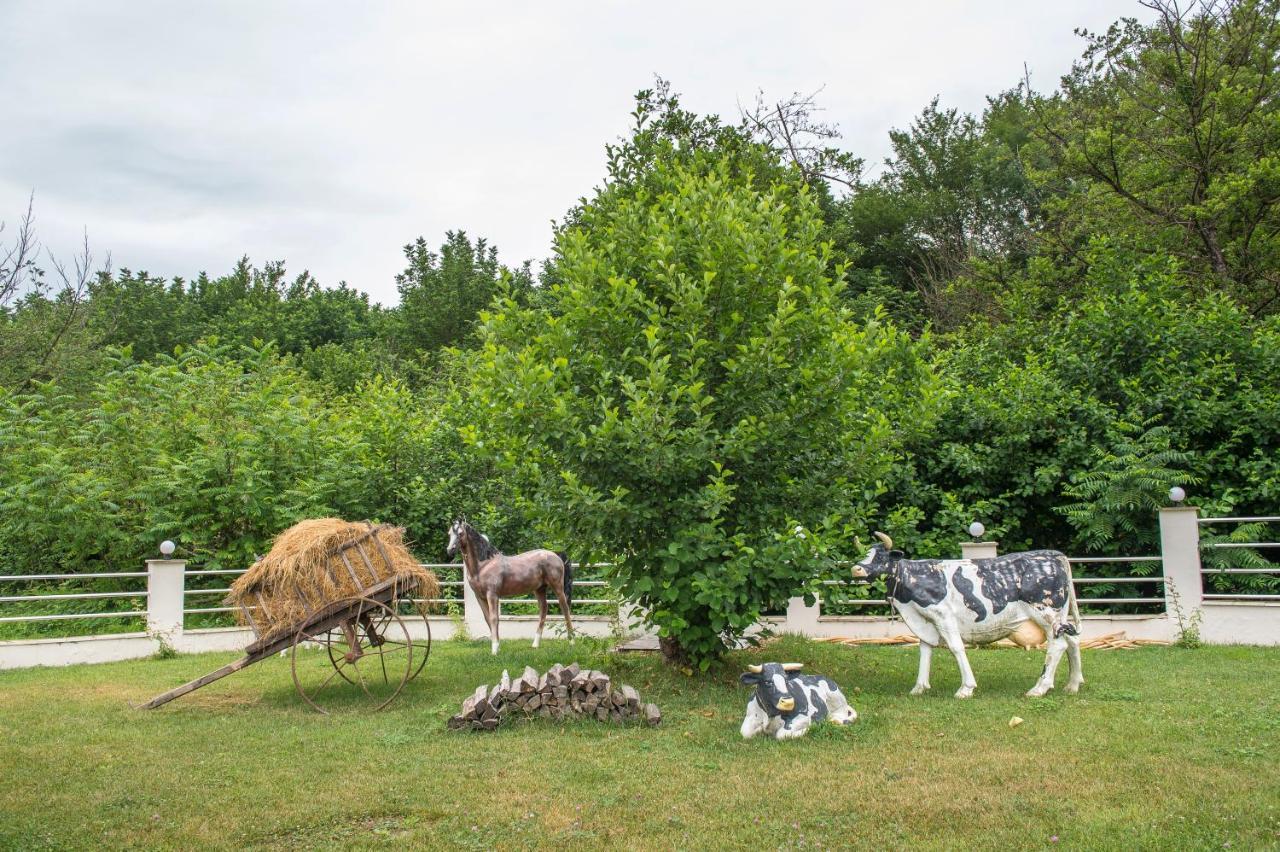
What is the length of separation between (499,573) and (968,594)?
613cm

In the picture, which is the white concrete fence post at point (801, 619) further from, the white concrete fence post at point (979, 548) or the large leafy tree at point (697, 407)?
the large leafy tree at point (697, 407)

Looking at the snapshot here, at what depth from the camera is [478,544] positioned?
12.1 m

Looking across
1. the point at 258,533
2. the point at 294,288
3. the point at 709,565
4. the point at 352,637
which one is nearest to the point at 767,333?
the point at 709,565

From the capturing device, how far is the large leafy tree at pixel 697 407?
8.55m

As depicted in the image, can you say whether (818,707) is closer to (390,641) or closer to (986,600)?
(986,600)

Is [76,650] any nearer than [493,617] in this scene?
No

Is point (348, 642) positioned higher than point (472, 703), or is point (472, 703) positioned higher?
point (348, 642)

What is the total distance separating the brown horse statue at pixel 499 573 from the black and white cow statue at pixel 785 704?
4825 millimetres

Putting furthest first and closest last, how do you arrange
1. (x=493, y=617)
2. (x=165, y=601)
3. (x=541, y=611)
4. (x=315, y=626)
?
(x=165, y=601), (x=541, y=611), (x=493, y=617), (x=315, y=626)

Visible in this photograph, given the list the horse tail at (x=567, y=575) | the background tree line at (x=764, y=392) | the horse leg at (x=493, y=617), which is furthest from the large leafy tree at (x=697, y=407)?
the horse tail at (x=567, y=575)

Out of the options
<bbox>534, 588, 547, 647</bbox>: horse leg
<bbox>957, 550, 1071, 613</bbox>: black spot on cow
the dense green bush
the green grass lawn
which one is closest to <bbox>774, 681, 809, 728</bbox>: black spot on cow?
the green grass lawn

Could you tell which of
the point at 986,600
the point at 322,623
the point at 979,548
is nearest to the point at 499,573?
the point at 322,623

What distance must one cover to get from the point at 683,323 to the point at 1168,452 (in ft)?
26.2

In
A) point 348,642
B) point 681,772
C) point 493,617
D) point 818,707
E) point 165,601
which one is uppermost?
point 165,601
